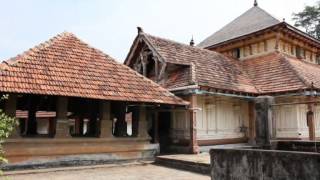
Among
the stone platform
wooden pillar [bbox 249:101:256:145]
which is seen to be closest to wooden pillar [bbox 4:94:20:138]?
the stone platform

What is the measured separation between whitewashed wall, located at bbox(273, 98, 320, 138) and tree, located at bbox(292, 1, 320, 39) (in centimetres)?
2829

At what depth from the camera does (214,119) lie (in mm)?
15773

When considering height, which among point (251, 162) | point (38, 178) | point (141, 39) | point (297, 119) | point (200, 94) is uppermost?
point (141, 39)

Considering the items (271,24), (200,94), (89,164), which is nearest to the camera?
(89,164)

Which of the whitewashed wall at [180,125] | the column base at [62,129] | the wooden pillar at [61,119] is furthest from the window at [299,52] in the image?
the column base at [62,129]

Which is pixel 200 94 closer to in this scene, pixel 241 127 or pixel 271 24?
pixel 241 127

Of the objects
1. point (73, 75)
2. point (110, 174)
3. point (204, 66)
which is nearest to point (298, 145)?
point (110, 174)

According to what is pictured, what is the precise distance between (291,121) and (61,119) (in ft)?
33.6

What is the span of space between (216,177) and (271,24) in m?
14.0

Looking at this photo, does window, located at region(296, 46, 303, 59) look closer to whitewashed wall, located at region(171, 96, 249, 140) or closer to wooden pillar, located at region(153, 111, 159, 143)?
whitewashed wall, located at region(171, 96, 249, 140)

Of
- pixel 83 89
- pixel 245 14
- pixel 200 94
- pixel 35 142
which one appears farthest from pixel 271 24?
pixel 35 142

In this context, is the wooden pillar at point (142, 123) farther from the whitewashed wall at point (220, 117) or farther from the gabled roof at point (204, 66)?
the whitewashed wall at point (220, 117)

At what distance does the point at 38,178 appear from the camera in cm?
974

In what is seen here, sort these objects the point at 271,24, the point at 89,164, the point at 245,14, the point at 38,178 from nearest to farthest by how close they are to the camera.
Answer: the point at 38,178 < the point at 89,164 < the point at 271,24 < the point at 245,14
